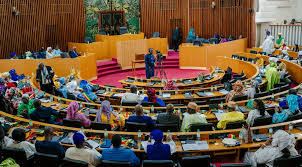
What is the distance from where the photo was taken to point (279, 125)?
21.1ft

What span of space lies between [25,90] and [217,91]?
6.02m

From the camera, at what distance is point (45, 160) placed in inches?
204

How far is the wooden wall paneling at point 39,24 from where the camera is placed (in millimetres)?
16547

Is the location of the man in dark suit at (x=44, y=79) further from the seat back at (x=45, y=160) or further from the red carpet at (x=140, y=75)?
the seat back at (x=45, y=160)

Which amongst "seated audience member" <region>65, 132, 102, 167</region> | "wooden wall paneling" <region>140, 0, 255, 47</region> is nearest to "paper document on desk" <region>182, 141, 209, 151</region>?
"seated audience member" <region>65, 132, 102, 167</region>

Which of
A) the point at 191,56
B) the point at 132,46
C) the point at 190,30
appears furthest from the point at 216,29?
the point at 132,46

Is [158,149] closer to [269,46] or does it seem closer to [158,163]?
[158,163]

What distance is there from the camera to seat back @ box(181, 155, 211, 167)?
4.91 metres

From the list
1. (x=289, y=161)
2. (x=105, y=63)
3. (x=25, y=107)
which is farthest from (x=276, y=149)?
(x=105, y=63)

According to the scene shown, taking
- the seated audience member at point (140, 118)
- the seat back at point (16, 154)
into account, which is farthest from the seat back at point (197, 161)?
the seat back at point (16, 154)

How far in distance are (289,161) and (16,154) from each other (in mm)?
4279

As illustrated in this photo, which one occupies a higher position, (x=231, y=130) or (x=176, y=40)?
(x=176, y=40)

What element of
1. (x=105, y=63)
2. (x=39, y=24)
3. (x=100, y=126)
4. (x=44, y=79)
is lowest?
(x=100, y=126)

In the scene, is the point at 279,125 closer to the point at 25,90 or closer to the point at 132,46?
the point at 25,90
